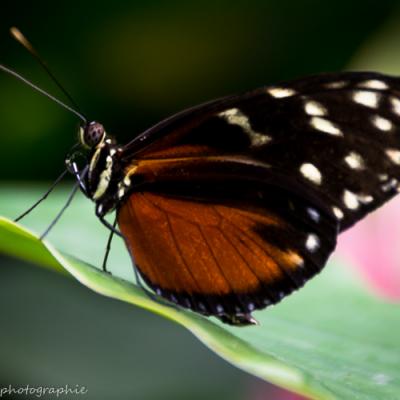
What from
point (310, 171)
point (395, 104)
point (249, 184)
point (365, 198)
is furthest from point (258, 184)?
point (395, 104)

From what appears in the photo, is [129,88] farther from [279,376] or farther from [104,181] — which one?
[279,376]

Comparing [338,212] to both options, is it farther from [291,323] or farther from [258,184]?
[291,323]

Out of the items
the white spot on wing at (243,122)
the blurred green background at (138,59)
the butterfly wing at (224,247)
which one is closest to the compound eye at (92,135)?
A: the butterfly wing at (224,247)

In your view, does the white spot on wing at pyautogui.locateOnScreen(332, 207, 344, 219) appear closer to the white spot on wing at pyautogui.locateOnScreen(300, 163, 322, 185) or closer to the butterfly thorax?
the white spot on wing at pyautogui.locateOnScreen(300, 163, 322, 185)

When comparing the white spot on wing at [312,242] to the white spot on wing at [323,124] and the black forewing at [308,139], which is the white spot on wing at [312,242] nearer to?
the black forewing at [308,139]

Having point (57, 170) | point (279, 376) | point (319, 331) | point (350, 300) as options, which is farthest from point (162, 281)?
point (57, 170)
